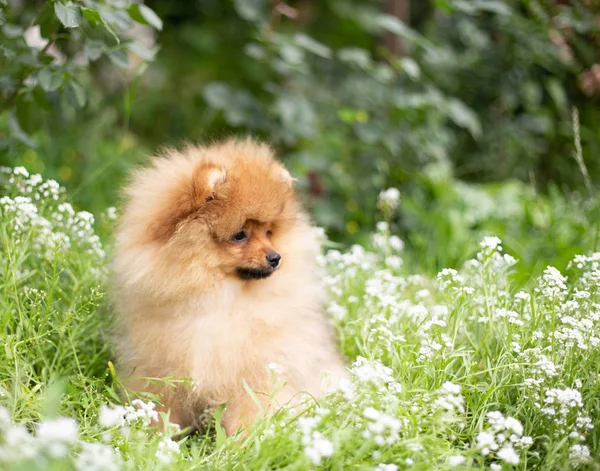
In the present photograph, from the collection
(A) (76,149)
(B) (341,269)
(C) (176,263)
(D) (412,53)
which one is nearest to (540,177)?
(D) (412,53)

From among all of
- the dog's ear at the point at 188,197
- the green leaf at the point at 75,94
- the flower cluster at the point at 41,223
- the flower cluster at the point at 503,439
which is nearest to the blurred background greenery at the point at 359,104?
the green leaf at the point at 75,94

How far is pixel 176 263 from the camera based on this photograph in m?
2.46

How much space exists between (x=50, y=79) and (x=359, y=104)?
8.06ft

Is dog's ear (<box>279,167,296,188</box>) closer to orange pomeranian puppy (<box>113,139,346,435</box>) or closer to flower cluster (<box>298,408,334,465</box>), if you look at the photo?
orange pomeranian puppy (<box>113,139,346,435</box>)

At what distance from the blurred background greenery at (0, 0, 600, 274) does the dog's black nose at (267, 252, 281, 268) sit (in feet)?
3.19

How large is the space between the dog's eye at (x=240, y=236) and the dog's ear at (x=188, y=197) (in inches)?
6.9

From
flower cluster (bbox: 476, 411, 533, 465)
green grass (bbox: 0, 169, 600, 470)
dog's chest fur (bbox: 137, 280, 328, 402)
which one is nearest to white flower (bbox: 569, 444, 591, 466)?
green grass (bbox: 0, 169, 600, 470)

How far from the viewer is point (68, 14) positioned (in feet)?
8.54

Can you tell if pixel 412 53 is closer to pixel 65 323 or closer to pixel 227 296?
pixel 227 296

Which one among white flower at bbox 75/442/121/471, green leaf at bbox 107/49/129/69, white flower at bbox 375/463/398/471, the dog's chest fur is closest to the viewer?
white flower at bbox 75/442/121/471

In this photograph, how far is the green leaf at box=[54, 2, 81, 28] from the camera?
256cm

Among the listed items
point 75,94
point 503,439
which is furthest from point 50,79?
point 503,439

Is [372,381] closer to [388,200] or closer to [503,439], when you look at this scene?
[503,439]

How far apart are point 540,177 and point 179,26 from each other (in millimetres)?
3596
